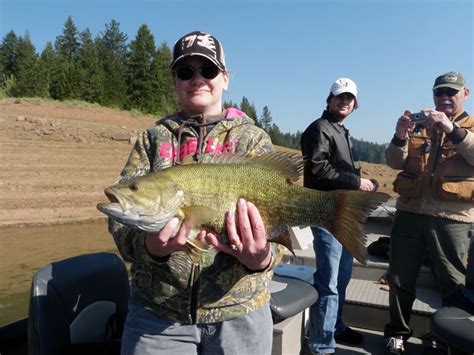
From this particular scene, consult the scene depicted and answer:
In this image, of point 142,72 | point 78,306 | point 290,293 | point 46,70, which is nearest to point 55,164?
point 78,306

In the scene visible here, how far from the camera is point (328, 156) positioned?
4.57 meters

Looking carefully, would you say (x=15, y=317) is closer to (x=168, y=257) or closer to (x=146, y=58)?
(x=168, y=257)

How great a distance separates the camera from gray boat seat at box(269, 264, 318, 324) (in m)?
3.52

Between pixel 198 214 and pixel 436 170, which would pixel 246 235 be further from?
pixel 436 170

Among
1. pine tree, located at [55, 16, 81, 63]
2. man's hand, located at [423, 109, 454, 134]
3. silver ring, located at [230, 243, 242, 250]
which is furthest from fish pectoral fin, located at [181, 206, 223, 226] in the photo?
pine tree, located at [55, 16, 81, 63]

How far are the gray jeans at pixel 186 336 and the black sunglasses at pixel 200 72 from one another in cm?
124

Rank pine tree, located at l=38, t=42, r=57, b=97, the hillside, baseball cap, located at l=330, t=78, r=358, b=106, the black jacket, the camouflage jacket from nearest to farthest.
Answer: the camouflage jacket < the black jacket < baseball cap, located at l=330, t=78, r=358, b=106 < the hillside < pine tree, located at l=38, t=42, r=57, b=97

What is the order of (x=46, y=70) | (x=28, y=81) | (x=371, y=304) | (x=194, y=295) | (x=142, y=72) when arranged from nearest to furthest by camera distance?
(x=194, y=295) < (x=371, y=304) < (x=28, y=81) < (x=46, y=70) < (x=142, y=72)

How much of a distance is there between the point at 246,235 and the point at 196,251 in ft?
0.88

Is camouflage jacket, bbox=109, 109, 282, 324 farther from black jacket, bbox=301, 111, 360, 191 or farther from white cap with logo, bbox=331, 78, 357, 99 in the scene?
white cap with logo, bbox=331, 78, 357, 99

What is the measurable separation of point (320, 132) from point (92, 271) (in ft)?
8.47

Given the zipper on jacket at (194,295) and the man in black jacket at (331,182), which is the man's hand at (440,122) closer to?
the man in black jacket at (331,182)

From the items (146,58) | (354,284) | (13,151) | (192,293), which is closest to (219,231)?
(192,293)

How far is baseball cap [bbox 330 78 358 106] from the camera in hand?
2.13 ft
